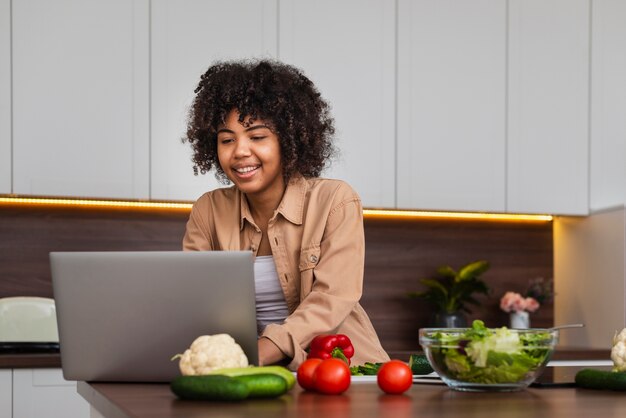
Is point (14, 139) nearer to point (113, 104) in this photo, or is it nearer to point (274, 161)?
point (113, 104)

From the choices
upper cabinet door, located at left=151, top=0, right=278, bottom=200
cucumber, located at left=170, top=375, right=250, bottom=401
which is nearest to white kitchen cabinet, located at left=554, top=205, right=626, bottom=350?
upper cabinet door, located at left=151, top=0, right=278, bottom=200

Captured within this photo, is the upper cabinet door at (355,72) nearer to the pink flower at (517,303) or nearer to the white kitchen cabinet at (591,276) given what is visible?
the pink flower at (517,303)

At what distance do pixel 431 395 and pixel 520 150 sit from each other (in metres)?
2.57

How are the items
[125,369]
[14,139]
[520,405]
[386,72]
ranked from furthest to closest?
[386,72] < [14,139] < [125,369] < [520,405]

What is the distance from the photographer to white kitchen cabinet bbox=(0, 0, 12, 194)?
3.36m

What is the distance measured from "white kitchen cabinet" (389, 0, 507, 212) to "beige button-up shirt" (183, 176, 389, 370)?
58.9 inches

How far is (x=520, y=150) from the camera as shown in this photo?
13.0ft

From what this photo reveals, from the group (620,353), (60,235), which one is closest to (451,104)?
(60,235)

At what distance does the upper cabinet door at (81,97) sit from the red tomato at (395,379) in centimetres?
213

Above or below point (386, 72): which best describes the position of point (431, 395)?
below

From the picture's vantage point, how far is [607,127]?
4043 mm

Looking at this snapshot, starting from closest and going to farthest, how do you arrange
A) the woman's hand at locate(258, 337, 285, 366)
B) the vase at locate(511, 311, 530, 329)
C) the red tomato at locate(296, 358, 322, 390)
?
1. the red tomato at locate(296, 358, 322, 390)
2. the woman's hand at locate(258, 337, 285, 366)
3. the vase at locate(511, 311, 530, 329)

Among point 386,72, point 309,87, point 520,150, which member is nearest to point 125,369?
point 309,87

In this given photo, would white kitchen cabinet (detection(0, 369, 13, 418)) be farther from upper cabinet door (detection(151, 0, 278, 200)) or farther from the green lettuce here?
the green lettuce
